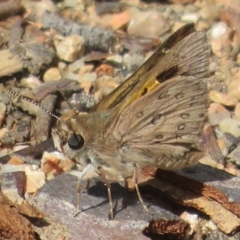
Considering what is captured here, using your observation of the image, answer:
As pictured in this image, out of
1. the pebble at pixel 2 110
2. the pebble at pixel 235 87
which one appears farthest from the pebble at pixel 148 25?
the pebble at pixel 2 110

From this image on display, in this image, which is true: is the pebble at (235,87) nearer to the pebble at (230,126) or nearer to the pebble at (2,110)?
the pebble at (230,126)

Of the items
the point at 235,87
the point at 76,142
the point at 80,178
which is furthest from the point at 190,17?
the point at 80,178

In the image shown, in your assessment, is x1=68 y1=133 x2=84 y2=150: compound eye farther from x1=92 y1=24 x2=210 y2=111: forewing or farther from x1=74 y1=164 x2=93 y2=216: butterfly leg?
x1=92 y1=24 x2=210 y2=111: forewing

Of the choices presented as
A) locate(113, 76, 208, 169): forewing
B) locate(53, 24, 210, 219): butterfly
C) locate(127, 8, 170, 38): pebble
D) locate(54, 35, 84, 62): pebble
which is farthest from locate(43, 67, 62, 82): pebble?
locate(113, 76, 208, 169): forewing

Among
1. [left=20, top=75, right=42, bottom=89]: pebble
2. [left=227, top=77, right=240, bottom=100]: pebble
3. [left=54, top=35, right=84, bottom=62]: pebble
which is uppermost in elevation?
[left=54, top=35, right=84, bottom=62]: pebble

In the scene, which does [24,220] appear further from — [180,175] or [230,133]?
[230,133]

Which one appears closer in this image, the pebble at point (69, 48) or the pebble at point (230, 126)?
the pebble at point (230, 126)
